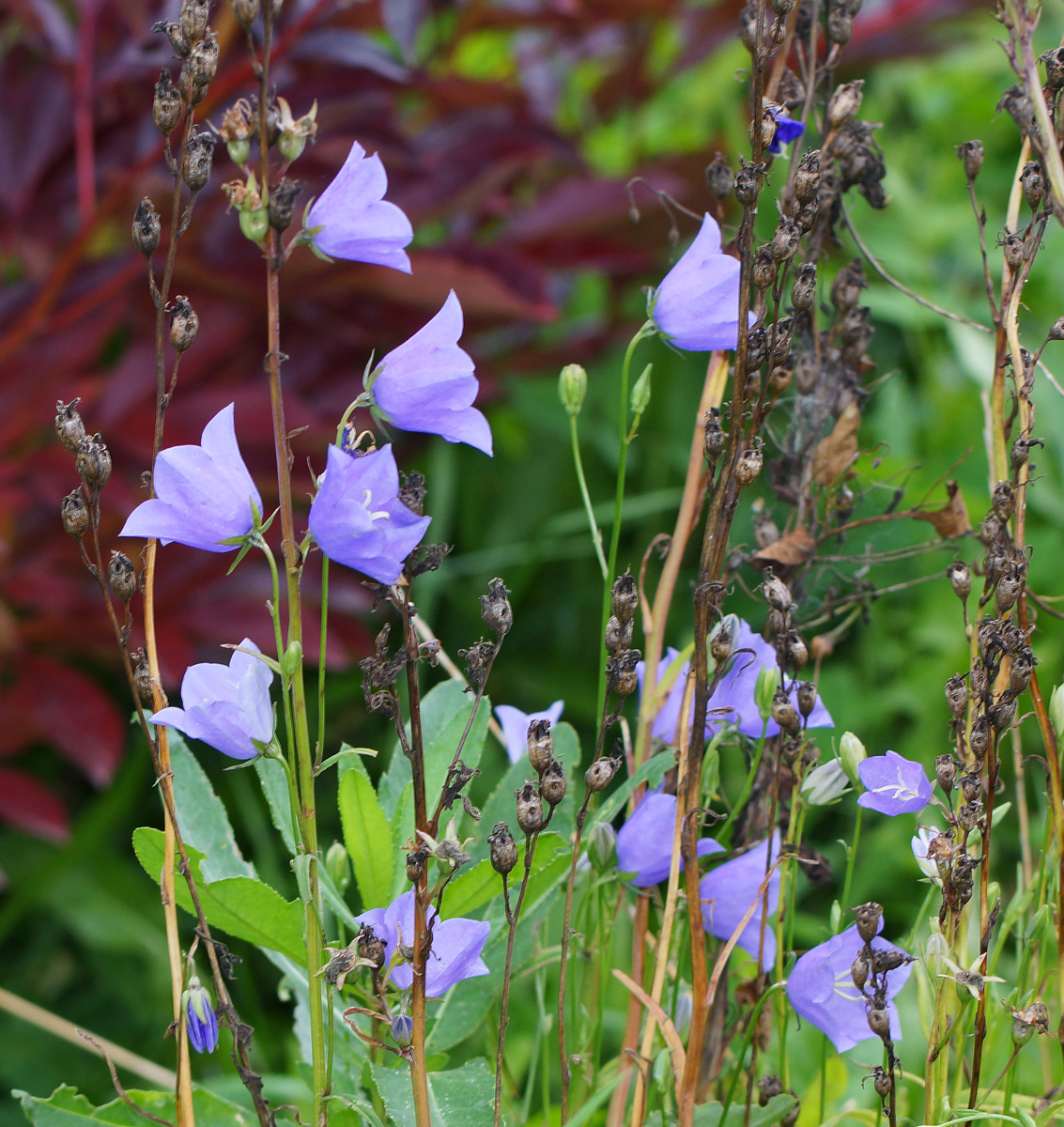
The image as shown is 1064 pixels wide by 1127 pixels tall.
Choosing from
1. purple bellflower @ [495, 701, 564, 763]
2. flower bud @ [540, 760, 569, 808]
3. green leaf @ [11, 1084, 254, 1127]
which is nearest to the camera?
flower bud @ [540, 760, 569, 808]

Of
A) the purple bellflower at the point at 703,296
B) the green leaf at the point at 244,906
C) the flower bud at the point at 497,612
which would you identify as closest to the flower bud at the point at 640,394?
the purple bellflower at the point at 703,296

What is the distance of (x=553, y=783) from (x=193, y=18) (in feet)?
0.86

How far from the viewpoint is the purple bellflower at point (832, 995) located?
0.47 m

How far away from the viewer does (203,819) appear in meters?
0.54

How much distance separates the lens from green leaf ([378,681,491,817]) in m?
0.52

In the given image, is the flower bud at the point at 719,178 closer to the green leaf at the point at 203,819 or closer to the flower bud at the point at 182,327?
the flower bud at the point at 182,327

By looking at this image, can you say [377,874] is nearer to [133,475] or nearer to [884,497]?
[884,497]

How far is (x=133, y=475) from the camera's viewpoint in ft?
3.80

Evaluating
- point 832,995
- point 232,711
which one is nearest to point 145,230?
point 232,711

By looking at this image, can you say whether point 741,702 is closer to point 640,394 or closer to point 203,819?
point 640,394


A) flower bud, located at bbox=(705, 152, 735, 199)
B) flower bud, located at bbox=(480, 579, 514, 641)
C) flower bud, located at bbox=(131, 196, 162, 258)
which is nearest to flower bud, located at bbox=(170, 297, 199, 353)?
flower bud, located at bbox=(131, 196, 162, 258)

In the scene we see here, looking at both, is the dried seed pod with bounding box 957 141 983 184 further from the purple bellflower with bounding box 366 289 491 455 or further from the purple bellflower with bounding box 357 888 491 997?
the purple bellflower with bounding box 357 888 491 997

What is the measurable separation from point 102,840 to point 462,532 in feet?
1.99

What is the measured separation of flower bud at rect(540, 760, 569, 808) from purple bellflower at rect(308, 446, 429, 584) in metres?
0.08
